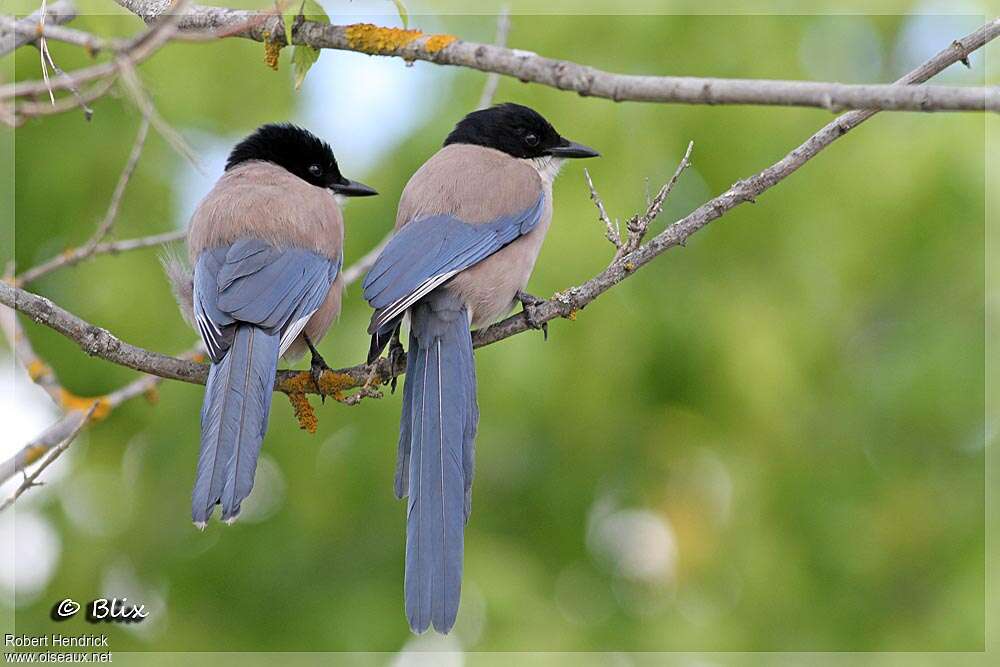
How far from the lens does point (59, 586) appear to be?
20.9 feet

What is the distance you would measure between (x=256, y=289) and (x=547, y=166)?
1.66m

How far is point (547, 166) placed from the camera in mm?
4859

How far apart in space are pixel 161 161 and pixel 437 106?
67.2 inches

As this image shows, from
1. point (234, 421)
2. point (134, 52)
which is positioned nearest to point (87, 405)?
point (234, 421)

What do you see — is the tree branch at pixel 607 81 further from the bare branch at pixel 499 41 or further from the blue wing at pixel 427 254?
the bare branch at pixel 499 41

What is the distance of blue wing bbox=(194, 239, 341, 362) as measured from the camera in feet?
11.6

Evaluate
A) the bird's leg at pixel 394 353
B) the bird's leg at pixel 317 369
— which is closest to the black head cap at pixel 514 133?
the bird's leg at pixel 394 353

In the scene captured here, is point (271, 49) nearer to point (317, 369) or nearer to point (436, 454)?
point (317, 369)

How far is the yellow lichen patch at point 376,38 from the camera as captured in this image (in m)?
2.85

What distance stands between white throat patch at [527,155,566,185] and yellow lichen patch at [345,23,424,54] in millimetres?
1944

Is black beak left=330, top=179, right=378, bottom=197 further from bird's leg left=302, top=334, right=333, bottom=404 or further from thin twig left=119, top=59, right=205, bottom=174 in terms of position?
thin twig left=119, top=59, right=205, bottom=174

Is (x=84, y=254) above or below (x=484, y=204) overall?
below

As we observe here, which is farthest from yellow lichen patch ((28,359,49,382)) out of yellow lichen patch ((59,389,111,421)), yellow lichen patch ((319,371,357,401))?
yellow lichen patch ((319,371,357,401))

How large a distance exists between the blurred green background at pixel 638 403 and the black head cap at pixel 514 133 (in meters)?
0.85
